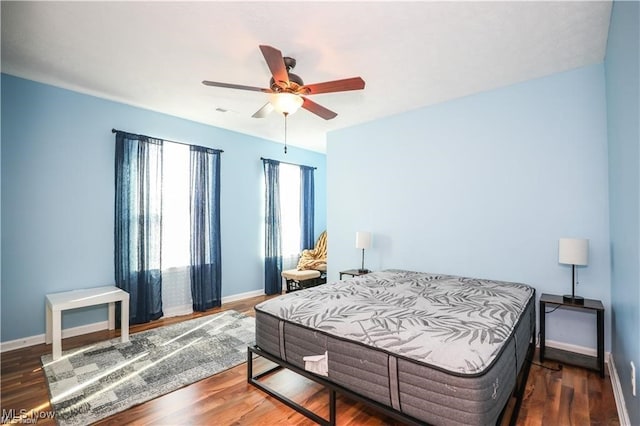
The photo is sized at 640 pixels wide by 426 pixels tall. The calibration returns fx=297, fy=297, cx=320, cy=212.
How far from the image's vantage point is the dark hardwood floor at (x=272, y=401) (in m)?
1.92

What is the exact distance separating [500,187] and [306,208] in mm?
3562

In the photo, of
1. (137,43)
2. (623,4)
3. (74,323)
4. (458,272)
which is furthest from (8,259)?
(623,4)

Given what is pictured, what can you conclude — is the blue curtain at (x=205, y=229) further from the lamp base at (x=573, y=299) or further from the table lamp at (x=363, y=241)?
Answer: the lamp base at (x=573, y=299)

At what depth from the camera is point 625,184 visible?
1.84 m

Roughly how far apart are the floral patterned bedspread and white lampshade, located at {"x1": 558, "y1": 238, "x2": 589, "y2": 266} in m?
0.41

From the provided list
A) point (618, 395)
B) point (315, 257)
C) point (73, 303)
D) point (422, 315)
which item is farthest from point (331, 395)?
point (315, 257)

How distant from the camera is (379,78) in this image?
3.03 metres

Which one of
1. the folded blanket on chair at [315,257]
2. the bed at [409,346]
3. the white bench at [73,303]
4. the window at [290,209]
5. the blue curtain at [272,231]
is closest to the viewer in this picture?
the bed at [409,346]

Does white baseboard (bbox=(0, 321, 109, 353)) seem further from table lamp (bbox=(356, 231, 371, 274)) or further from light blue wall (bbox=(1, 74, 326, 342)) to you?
table lamp (bbox=(356, 231, 371, 274))

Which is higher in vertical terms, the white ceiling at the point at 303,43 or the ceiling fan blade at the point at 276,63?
the white ceiling at the point at 303,43

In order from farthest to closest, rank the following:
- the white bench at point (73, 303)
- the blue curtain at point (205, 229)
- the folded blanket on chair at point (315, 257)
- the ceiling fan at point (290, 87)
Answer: the folded blanket on chair at point (315, 257)
the blue curtain at point (205, 229)
the white bench at point (73, 303)
the ceiling fan at point (290, 87)

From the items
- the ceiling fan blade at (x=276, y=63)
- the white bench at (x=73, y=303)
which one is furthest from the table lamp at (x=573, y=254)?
the white bench at (x=73, y=303)

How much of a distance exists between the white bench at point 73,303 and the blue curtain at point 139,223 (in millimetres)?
334

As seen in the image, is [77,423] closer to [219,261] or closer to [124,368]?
[124,368]
